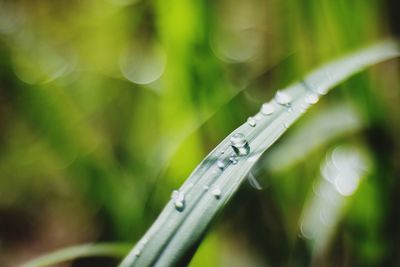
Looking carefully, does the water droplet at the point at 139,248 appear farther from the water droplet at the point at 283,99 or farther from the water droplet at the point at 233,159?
the water droplet at the point at 283,99

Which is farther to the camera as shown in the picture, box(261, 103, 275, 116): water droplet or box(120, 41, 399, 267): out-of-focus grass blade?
box(261, 103, 275, 116): water droplet

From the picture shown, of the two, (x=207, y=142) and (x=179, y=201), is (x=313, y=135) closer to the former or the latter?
(x=207, y=142)

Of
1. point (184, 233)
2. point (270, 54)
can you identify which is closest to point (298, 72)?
point (270, 54)

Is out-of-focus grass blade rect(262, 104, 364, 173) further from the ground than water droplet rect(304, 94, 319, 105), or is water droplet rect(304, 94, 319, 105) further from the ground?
out-of-focus grass blade rect(262, 104, 364, 173)

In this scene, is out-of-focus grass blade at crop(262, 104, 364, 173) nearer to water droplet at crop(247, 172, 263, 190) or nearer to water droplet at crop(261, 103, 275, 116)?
water droplet at crop(247, 172, 263, 190)

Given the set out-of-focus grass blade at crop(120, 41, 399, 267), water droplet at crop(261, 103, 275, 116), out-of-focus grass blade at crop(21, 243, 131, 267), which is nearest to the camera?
out-of-focus grass blade at crop(120, 41, 399, 267)

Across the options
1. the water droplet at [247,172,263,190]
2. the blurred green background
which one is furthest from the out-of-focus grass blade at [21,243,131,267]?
the water droplet at [247,172,263,190]
